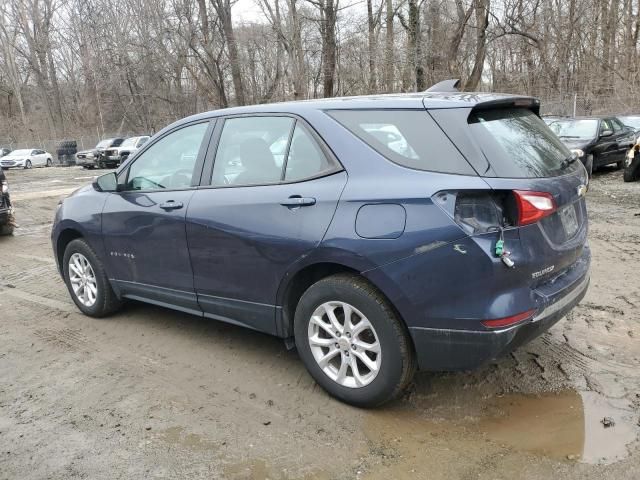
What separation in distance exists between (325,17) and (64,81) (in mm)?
35093

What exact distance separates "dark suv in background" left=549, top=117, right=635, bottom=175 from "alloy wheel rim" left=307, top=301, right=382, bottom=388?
452 inches

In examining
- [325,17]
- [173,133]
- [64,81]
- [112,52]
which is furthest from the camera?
[64,81]

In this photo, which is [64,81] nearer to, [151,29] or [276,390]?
[151,29]

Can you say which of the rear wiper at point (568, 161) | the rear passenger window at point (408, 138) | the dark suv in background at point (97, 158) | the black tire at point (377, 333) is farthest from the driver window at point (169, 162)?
the dark suv in background at point (97, 158)

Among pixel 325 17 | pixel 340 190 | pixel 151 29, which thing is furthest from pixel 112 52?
pixel 340 190

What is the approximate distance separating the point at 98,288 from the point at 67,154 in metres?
39.2

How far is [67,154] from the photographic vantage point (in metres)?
39.7

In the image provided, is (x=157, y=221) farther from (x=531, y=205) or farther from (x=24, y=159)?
(x=24, y=159)

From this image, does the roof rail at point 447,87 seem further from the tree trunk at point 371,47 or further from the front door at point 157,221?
the tree trunk at point 371,47

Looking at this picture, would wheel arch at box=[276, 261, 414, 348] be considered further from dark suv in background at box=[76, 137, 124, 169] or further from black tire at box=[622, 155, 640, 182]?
dark suv in background at box=[76, 137, 124, 169]

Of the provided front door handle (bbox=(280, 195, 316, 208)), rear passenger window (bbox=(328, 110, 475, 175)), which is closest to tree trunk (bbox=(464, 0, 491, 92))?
rear passenger window (bbox=(328, 110, 475, 175))

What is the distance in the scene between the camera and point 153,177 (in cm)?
427

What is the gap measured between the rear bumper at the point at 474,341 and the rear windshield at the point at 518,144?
0.67 meters

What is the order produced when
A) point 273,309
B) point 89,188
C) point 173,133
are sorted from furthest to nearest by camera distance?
1. point 89,188
2. point 173,133
3. point 273,309
